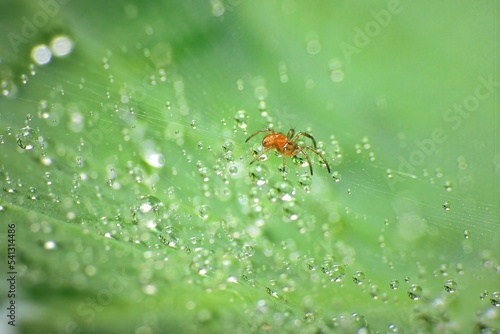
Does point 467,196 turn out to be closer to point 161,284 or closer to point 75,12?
point 161,284

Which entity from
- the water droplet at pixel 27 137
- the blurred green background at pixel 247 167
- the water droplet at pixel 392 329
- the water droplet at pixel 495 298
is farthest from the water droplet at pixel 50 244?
the water droplet at pixel 495 298

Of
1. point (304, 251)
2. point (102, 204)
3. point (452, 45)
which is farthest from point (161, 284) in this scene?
point (452, 45)

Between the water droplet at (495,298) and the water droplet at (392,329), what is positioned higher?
the water droplet at (495,298)

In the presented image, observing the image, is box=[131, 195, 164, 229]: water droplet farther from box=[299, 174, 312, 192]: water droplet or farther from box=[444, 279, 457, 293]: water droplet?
box=[444, 279, 457, 293]: water droplet
